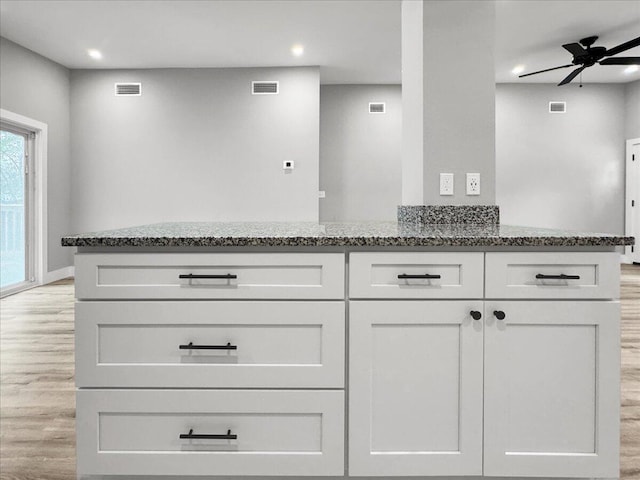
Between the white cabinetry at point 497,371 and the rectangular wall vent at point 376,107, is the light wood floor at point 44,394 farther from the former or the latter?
the rectangular wall vent at point 376,107

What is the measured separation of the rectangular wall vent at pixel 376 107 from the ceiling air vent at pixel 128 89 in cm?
333

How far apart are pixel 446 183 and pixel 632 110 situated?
6788 mm

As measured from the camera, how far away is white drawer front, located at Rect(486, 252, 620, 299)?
57.7 inches

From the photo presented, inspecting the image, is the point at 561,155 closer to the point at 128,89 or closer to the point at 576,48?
the point at 576,48

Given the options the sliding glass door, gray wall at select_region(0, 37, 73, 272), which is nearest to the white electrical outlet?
gray wall at select_region(0, 37, 73, 272)

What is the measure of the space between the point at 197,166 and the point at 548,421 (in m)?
5.65

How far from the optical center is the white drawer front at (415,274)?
4.83 feet

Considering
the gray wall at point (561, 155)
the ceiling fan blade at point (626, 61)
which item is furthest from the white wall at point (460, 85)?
the gray wall at point (561, 155)

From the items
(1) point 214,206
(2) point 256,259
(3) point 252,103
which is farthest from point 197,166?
(2) point 256,259

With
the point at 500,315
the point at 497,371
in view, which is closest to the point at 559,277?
the point at 500,315

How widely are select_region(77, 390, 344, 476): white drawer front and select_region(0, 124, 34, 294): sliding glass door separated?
15.5 ft

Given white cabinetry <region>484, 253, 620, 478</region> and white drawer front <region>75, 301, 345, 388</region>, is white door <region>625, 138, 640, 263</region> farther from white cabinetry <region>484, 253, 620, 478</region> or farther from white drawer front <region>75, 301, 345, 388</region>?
white drawer front <region>75, 301, 345, 388</region>

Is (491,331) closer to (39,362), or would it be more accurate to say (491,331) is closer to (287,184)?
(39,362)

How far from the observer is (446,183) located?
84.2 inches
